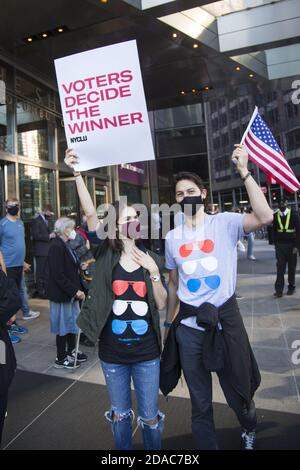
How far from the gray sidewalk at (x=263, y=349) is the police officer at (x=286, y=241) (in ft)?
1.20

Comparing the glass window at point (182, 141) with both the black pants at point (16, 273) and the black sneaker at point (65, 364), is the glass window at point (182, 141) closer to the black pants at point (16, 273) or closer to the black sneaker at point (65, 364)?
the black pants at point (16, 273)

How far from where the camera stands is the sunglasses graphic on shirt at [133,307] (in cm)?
246

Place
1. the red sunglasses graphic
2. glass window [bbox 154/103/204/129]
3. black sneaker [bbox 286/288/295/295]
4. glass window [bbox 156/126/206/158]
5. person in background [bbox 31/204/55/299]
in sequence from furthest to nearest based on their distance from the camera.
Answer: glass window [bbox 156/126/206/158], glass window [bbox 154/103/204/129], person in background [bbox 31/204/55/299], black sneaker [bbox 286/288/295/295], the red sunglasses graphic

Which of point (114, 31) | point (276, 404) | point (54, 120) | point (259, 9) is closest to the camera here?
point (276, 404)

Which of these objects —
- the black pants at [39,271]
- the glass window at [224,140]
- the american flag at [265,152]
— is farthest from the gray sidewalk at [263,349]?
the glass window at [224,140]

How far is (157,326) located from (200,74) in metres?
9.43

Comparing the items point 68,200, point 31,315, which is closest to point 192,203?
point 31,315

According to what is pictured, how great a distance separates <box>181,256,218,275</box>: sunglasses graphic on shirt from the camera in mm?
2518

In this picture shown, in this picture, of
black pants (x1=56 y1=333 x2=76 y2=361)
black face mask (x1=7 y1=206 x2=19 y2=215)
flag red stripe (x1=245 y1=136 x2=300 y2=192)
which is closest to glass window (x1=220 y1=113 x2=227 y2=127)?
black face mask (x1=7 y1=206 x2=19 y2=215)

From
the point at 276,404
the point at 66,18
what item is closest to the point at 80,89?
the point at 276,404

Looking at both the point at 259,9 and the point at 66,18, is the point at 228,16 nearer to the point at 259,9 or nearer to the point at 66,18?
the point at 259,9

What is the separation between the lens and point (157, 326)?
8.20 ft

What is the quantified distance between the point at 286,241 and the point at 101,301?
6.23 m

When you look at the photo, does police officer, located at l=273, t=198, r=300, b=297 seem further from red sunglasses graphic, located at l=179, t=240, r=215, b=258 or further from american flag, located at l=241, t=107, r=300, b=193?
red sunglasses graphic, located at l=179, t=240, r=215, b=258
